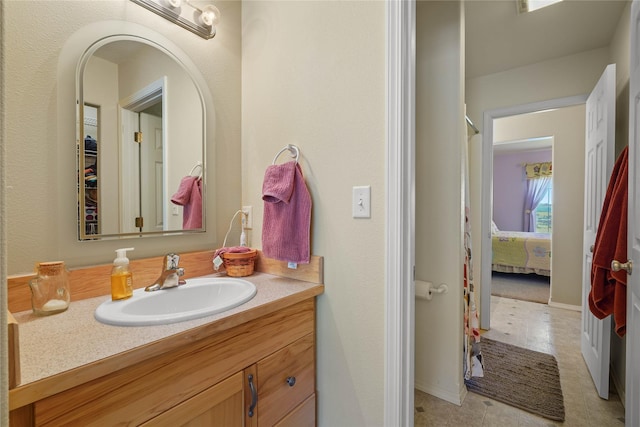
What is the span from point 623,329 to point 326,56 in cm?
187

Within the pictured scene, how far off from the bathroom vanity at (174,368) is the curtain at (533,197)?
7.32 metres

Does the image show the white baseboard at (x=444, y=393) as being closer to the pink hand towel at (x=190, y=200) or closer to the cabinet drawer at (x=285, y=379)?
the cabinet drawer at (x=285, y=379)

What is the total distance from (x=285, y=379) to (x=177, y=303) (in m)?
0.49

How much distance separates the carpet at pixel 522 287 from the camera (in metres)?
3.71

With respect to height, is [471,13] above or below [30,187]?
above

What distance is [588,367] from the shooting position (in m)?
2.01

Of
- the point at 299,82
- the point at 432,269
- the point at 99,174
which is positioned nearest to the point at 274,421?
the point at 99,174

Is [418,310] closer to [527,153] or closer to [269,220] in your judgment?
[269,220]

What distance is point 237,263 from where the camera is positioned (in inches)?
51.9

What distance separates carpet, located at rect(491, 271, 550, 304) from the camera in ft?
12.2

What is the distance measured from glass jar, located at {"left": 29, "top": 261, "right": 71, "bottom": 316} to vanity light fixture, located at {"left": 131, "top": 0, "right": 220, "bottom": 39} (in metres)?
1.06

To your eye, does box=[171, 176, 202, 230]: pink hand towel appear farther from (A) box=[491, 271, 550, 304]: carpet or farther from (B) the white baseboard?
(A) box=[491, 271, 550, 304]: carpet

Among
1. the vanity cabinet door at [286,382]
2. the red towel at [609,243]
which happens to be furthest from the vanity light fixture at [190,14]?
the red towel at [609,243]

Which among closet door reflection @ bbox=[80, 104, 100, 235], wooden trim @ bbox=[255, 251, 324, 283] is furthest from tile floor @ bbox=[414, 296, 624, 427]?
closet door reflection @ bbox=[80, 104, 100, 235]
